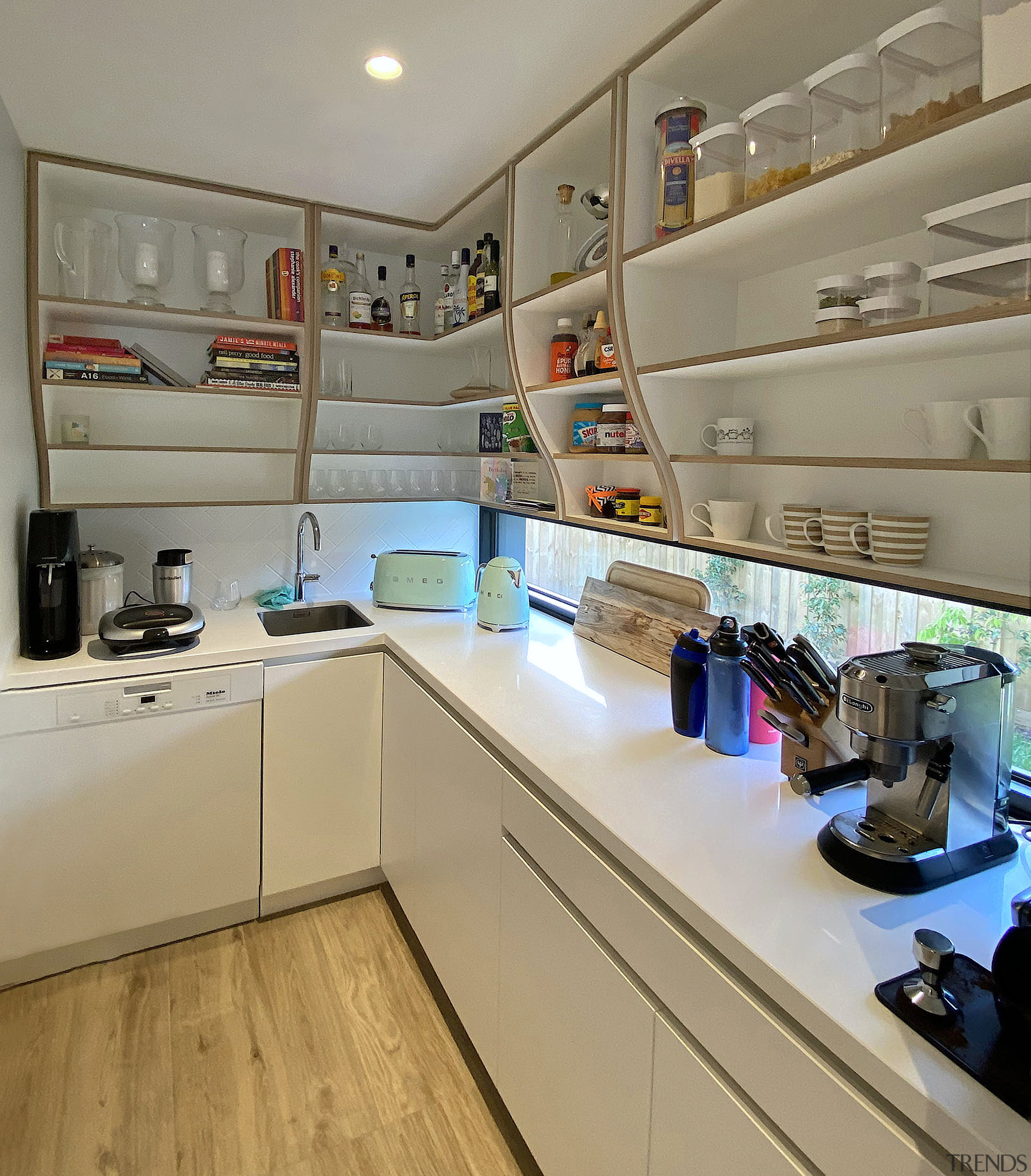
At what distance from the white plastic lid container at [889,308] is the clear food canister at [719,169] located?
376 millimetres

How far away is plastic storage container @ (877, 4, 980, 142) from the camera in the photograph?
3.45 ft

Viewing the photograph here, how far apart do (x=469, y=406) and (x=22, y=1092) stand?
2.50m

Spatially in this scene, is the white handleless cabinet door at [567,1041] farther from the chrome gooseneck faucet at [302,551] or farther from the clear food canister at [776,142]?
the chrome gooseneck faucet at [302,551]

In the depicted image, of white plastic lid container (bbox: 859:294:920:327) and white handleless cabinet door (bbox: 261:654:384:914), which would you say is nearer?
white plastic lid container (bbox: 859:294:920:327)

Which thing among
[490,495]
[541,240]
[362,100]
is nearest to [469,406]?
[490,495]

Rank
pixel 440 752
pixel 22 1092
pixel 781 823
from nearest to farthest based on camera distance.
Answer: pixel 781 823
pixel 22 1092
pixel 440 752

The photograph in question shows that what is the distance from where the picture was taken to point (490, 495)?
9.02 feet

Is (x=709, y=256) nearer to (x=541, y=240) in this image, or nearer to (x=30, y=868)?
(x=541, y=240)

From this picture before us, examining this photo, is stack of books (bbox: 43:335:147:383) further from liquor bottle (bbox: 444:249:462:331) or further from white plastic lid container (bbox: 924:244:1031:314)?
white plastic lid container (bbox: 924:244:1031:314)

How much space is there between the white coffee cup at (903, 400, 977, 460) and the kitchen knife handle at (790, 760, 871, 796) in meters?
0.51

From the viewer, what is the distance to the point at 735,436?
1651 mm

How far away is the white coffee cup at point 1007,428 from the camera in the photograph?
105cm

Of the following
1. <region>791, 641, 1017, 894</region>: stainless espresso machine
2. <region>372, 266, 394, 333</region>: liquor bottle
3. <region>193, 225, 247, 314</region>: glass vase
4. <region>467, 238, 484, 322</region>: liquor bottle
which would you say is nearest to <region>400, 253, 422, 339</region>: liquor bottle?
<region>372, 266, 394, 333</region>: liquor bottle

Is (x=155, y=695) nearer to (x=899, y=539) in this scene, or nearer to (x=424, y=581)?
(x=424, y=581)
